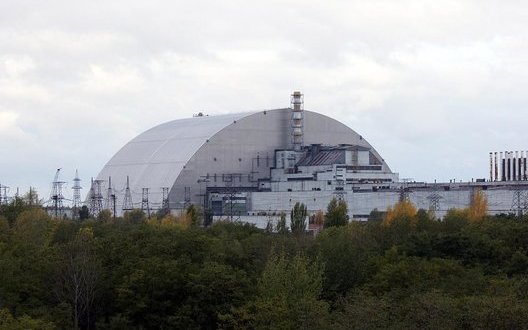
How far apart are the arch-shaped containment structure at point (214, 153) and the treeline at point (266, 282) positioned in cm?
3738

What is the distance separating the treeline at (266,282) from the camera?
26.2 metres

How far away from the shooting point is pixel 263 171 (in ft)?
271

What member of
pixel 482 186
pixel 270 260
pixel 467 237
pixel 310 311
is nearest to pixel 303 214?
pixel 482 186

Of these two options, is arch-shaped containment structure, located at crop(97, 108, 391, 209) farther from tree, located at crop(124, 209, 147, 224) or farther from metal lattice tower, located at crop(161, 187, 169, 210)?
tree, located at crop(124, 209, 147, 224)

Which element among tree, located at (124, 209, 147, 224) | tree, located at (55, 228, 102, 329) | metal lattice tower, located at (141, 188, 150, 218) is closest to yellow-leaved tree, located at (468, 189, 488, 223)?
tree, located at (124, 209, 147, 224)

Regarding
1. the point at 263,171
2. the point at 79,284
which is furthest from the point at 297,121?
the point at 79,284

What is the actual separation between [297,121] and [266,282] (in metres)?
52.8

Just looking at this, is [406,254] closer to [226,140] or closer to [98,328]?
[98,328]

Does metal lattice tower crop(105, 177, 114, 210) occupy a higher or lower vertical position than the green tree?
higher

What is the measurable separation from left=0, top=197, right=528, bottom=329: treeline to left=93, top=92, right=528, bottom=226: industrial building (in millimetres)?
31842

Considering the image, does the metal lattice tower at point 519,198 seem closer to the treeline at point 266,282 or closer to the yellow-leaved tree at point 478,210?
the yellow-leaved tree at point 478,210

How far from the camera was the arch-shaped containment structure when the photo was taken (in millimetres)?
79188

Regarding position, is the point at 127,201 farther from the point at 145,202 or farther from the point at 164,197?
the point at 164,197

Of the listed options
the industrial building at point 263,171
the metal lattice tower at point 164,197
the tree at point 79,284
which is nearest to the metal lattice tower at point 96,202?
the industrial building at point 263,171
